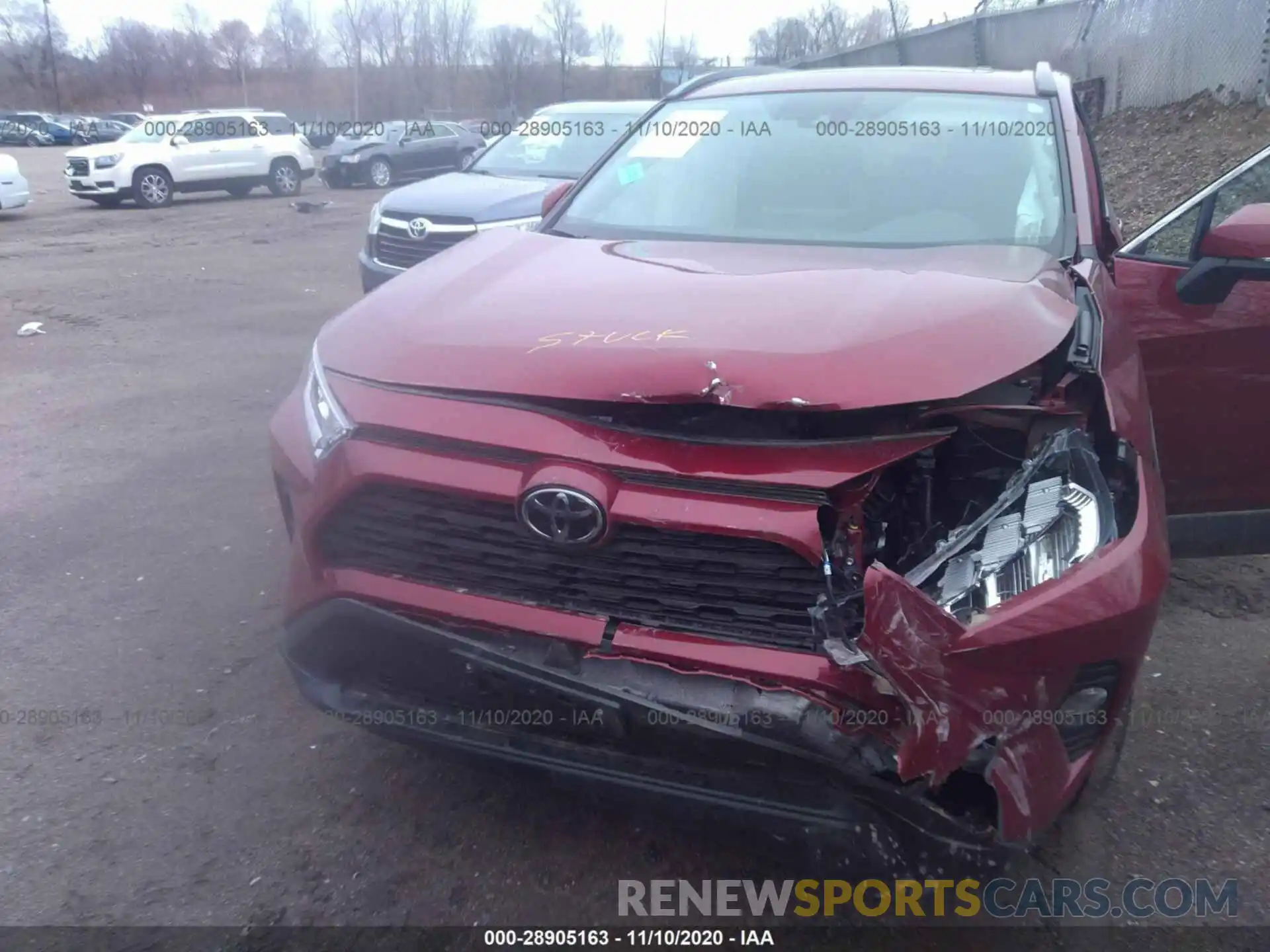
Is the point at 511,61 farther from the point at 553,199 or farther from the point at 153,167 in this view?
the point at 553,199

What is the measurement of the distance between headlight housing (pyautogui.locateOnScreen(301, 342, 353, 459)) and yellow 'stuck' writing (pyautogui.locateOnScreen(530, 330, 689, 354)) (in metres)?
0.48

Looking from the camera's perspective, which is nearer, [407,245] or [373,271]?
[407,245]

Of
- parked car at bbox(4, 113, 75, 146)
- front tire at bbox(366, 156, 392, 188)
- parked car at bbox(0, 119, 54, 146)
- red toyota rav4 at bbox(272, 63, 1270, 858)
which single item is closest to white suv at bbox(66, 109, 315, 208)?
front tire at bbox(366, 156, 392, 188)

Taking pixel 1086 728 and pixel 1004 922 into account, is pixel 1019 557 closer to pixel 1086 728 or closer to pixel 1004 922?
pixel 1086 728

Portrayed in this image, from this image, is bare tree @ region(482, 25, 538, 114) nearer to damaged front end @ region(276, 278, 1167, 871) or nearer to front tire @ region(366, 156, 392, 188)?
front tire @ region(366, 156, 392, 188)

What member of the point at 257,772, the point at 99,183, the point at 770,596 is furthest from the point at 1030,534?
the point at 99,183

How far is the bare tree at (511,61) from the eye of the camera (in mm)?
44875

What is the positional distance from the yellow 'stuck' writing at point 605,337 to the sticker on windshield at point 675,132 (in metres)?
1.67

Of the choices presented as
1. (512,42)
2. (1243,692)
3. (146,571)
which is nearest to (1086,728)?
(1243,692)

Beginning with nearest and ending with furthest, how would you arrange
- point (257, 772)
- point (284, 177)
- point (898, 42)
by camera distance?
point (257, 772), point (898, 42), point (284, 177)

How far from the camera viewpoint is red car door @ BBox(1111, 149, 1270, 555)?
316 centimetres

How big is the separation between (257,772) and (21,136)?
5202cm

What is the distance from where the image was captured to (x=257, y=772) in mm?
2932

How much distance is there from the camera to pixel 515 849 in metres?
2.64
